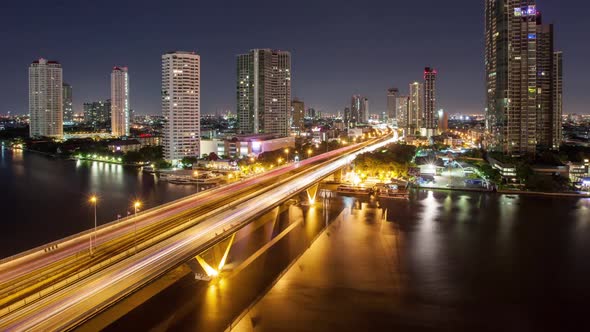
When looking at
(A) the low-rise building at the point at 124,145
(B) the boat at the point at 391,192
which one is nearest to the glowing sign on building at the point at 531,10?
(B) the boat at the point at 391,192

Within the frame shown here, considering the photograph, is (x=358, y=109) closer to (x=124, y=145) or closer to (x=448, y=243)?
(x=124, y=145)

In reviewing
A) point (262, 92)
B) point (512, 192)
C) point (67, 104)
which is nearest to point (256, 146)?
point (262, 92)

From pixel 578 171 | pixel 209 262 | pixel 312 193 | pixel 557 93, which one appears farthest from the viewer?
pixel 557 93

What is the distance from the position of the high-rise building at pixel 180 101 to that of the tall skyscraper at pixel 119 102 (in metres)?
21.9

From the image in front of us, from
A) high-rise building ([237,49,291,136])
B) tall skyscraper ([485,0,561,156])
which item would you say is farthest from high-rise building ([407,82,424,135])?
tall skyscraper ([485,0,561,156])

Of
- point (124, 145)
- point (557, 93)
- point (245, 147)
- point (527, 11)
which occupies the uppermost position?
point (527, 11)

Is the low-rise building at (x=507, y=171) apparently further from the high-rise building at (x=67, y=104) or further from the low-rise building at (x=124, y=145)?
the high-rise building at (x=67, y=104)

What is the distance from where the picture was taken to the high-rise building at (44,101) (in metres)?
34.3

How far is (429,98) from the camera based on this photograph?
143 ft

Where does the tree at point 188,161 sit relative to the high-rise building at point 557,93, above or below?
below

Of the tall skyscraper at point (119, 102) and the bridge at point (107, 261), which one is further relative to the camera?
the tall skyscraper at point (119, 102)

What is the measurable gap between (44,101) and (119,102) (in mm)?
7029

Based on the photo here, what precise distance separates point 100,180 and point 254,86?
1344 cm

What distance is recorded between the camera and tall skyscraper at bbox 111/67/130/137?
40344mm
